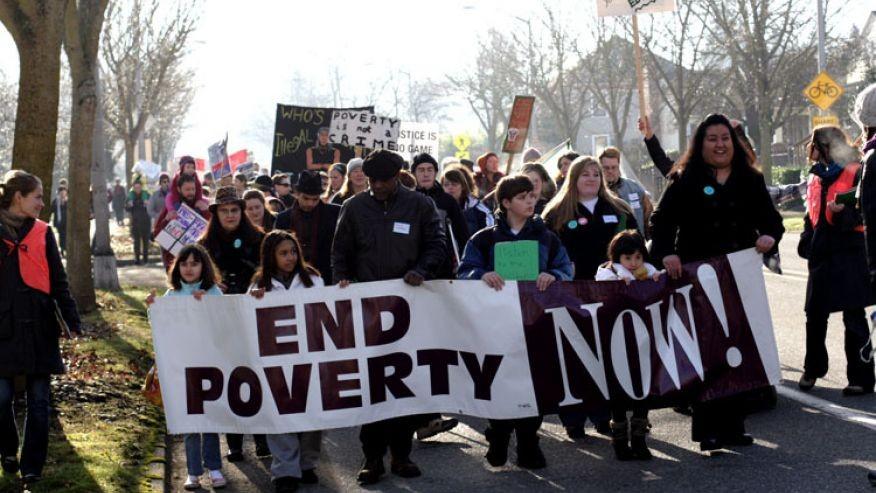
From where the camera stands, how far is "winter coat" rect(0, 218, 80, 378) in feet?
25.3

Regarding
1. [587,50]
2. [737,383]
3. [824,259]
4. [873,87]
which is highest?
[587,50]

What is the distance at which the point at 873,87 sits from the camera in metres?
7.57

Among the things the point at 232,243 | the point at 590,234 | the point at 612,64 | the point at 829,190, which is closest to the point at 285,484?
the point at 232,243

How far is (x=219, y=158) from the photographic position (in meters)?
30.3

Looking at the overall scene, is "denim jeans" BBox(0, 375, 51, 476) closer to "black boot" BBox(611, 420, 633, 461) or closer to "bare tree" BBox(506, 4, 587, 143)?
"black boot" BBox(611, 420, 633, 461)

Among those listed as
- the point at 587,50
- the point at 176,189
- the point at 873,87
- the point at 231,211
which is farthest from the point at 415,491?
the point at 587,50

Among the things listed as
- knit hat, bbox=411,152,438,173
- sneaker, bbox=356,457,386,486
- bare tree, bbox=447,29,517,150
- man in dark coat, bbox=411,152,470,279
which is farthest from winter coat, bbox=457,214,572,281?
bare tree, bbox=447,29,517,150

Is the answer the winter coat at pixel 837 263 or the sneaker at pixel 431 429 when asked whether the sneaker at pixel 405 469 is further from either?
the winter coat at pixel 837 263

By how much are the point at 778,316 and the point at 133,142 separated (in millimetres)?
30440

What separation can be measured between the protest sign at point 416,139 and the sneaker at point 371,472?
13.4 m

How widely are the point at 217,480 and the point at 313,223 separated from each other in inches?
128

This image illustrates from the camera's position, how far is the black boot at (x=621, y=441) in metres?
8.07

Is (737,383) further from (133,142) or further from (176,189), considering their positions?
(133,142)

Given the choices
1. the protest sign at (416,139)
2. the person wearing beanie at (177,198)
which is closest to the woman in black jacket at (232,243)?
the person wearing beanie at (177,198)
